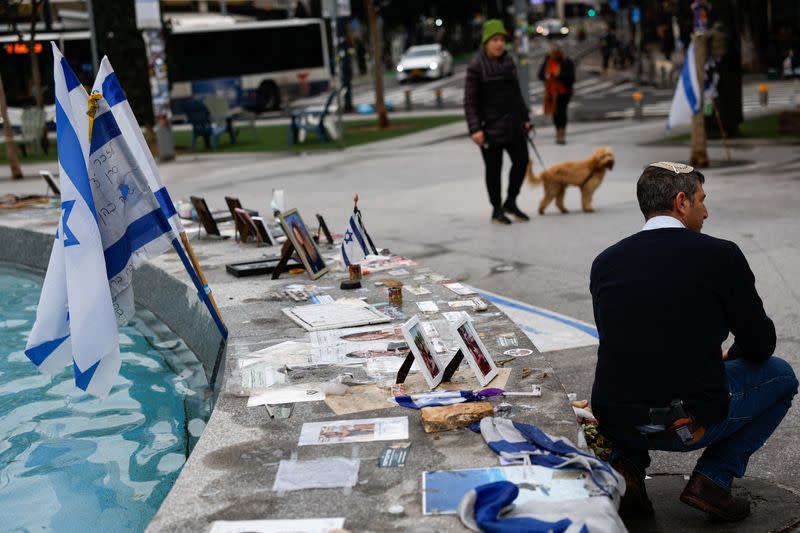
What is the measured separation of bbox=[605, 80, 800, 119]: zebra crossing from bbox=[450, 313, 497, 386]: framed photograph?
20.3 metres

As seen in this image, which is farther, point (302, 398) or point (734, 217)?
point (734, 217)

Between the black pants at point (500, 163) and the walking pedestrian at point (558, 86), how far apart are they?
8.79 m

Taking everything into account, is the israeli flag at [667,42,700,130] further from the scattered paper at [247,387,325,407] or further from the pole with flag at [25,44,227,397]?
the scattered paper at [247,387,325,407]

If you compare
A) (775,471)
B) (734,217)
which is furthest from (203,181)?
(775,471)

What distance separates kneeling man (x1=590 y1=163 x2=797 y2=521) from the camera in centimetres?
423

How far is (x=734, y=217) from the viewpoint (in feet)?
38.3

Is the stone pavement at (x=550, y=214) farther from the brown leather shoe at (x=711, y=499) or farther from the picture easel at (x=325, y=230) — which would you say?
the picture easel at (x=325, y=230)

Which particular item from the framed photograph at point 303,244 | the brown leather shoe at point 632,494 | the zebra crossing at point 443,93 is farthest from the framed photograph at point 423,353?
the zebra crossing at point 443,93

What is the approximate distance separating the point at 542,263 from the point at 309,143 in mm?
15967

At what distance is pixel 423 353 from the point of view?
5191mm

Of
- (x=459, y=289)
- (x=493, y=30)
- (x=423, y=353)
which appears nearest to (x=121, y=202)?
(x=423, y=353)

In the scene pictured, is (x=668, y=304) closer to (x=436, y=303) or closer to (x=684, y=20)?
(x=436, y=303)

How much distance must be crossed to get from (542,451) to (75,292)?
2.42 m

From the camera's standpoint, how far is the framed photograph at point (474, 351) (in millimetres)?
5141
